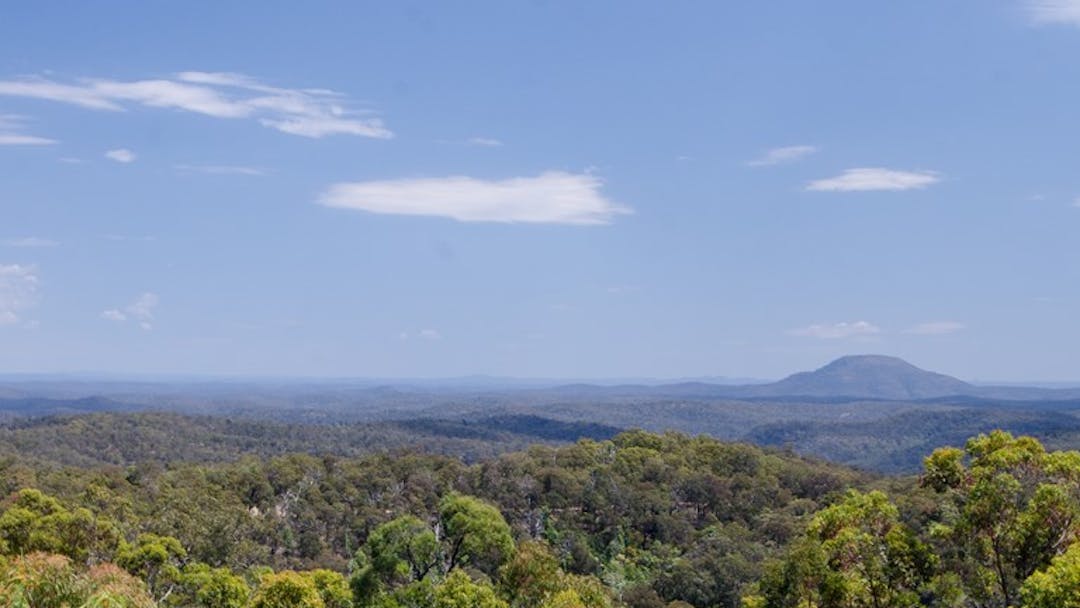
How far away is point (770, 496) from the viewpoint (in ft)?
200

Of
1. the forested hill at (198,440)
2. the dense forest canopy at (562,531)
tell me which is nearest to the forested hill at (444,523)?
the dense forest canopy at (562,531)

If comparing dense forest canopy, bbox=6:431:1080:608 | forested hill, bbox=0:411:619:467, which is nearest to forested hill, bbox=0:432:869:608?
dense forest canopy, bbox=6:431:1080:608

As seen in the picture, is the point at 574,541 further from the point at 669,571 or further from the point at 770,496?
the point at 770,496

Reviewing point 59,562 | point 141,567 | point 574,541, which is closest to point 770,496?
point 574,541

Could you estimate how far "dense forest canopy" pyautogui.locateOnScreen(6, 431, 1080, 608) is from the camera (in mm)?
13031

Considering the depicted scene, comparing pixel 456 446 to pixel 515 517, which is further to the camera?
pixel 456 446

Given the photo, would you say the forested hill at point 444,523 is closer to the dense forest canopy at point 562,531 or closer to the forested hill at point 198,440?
the dense forest canopy at point 562,531

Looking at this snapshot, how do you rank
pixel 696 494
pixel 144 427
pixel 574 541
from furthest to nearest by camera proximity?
pixel 144 427
pixel 696 494
pixel 574 541

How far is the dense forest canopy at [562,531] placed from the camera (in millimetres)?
13031

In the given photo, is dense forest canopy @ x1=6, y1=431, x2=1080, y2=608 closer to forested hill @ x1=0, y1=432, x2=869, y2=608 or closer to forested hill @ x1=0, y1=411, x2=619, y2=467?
forested hill @ x1=0, y1=432, x2=869, y2=608

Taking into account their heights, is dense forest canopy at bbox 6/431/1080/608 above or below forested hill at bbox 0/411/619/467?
above

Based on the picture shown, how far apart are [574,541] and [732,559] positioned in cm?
1121

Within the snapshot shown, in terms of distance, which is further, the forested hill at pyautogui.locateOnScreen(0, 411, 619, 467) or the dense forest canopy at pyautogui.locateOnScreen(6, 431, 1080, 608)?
the forested hill at pyautogui.locateOnScreen(0, 411, 619, 467)

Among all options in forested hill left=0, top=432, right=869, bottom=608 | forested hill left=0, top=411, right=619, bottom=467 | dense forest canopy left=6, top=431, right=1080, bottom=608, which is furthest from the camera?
forested hill left=0, top=411, right=619, bottom=467
